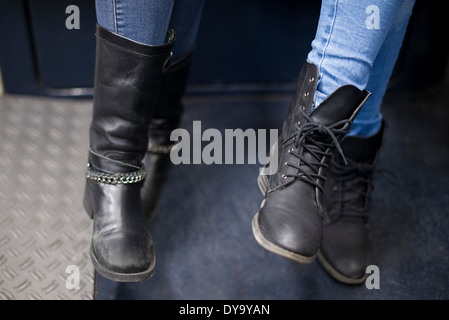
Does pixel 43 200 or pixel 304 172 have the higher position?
pixel 304 172

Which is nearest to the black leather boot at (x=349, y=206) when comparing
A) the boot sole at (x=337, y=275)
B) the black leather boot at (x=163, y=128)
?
the boot sole at (x=337, y=275)

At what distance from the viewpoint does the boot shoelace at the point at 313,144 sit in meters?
0.79

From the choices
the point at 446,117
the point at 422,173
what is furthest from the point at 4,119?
the point at 446,117

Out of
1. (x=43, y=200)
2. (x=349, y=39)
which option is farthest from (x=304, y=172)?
(x=43, y=200)

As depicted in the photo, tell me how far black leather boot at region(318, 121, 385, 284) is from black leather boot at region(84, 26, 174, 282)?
39 cm

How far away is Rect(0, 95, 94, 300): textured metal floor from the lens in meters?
0.92

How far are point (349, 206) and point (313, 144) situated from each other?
0.91ft

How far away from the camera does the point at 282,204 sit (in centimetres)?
80

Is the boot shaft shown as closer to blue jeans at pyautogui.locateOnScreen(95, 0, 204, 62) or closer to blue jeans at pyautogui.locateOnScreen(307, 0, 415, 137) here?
blue jeans at pyautogui.locateOnScreen(95, 0, 204, 62)

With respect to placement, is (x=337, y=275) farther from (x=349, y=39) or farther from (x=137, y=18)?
(x=137, y=18)

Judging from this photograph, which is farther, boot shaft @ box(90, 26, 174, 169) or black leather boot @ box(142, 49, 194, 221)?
black leather boot @ box(142, 49, 194, 221)

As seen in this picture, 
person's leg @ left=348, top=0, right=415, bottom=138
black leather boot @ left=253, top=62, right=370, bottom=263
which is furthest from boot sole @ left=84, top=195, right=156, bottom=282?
person's leg @ left=348, top=0, right=415, bottom=138

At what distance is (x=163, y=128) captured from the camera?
1079mm

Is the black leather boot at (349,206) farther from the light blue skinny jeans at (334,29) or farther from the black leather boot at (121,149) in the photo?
the black leather boot at (121,149)
